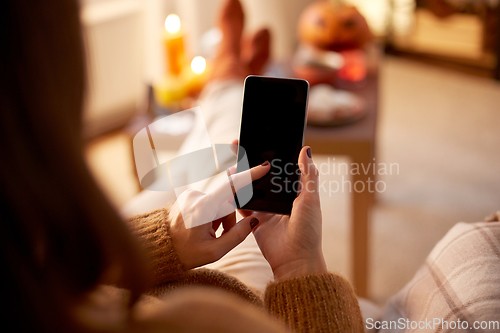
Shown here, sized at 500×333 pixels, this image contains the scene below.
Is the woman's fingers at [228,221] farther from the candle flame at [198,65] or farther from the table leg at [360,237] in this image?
the candle flame at [198,65]

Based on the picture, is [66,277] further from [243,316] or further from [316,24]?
[316,24]

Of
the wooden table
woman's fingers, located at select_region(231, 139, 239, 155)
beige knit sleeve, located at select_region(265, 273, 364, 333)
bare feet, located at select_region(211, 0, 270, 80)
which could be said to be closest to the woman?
beige knit sleeve, located at select_region(265, 273, 364, 333)

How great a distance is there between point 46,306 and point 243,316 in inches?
4.7

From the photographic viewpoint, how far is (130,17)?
2006mm

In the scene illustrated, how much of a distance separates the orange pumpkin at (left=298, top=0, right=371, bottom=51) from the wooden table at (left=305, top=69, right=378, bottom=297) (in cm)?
37

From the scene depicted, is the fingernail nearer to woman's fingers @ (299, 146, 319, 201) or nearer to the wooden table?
woman's fingers @ (299, 146, 319, 201)

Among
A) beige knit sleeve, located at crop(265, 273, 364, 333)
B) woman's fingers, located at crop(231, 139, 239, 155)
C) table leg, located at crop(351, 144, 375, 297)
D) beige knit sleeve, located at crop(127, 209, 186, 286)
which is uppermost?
woman's fingers, located at crop(231, 139, 239, 155)

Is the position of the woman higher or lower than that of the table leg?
higher

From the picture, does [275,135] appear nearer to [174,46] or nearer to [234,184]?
[234,184]

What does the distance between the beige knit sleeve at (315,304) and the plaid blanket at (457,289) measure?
0.07 metres

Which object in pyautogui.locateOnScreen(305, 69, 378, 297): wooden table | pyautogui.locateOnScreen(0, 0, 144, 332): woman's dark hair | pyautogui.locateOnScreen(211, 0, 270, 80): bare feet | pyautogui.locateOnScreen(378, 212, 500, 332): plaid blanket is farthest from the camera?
pyautogui.locateOnScreen(211, 0, 270, 80): bare feet

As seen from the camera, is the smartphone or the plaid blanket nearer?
the plaid blanket

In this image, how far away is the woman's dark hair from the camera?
0.23 metres

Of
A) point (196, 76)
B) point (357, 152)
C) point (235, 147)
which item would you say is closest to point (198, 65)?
point (196, 76)
